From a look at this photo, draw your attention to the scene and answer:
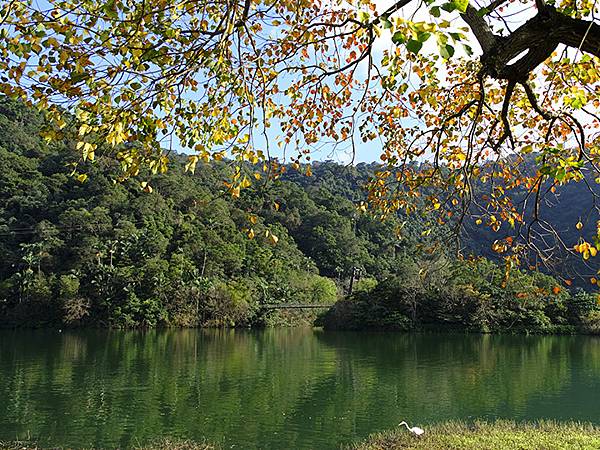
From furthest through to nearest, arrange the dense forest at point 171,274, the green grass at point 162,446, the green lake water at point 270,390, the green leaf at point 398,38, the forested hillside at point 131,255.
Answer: the forested hillside at point 131,255 < the dense forest at point 171,274 < the green lake water at point 270,390 < the green grass at point 162,446 < the green leaf at point 398,38

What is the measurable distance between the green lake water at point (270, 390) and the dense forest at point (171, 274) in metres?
8.68

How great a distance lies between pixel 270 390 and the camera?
14.9 meters

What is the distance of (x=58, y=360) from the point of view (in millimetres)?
20312

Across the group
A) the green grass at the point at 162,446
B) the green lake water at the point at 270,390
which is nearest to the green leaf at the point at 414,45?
the green grass at the point at 162,446

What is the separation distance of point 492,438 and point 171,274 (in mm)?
36226

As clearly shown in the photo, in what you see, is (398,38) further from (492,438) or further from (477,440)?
(492,438)

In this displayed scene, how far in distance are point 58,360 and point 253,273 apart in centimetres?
2920

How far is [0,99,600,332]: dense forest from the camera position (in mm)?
36750

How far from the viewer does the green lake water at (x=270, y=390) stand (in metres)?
10.4

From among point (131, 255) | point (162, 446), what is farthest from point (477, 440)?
point (131, 255)

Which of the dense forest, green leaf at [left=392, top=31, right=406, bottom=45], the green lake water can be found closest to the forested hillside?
the dense forest

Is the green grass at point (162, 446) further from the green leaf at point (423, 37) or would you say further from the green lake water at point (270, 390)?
the green leaf at point (423, 37)

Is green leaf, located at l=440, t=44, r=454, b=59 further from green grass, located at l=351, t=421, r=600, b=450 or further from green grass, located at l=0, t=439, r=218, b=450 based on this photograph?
green grass, located at l=0, t=439, r=218, b=450

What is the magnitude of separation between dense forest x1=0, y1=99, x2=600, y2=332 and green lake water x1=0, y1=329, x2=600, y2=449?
868 centimetres
